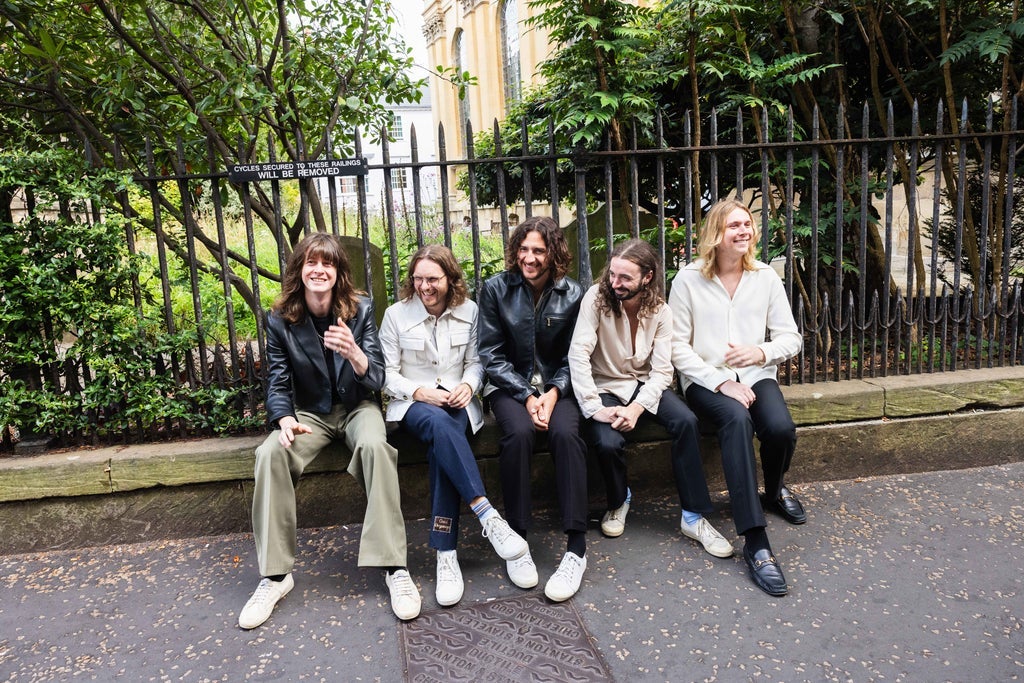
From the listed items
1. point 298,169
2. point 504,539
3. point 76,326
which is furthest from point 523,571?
point 76,326

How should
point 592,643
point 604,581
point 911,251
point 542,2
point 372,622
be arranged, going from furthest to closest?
point 911,251
point 542,2
point 604,581
point 372,622
point 592,643

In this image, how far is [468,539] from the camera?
3789mm

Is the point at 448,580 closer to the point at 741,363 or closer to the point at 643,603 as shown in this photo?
the point at 643,603

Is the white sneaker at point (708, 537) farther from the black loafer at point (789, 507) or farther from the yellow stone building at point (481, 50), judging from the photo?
the yellow stone building at point (481, 50)

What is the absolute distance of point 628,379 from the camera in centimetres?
384

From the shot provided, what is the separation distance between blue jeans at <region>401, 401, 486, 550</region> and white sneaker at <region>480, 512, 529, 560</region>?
138 millimetres

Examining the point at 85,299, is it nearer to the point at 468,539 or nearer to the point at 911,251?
the point at 468,539

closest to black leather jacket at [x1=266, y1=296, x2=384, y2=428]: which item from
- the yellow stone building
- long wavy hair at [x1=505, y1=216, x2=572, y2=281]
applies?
long wavy hair at [x1=505, y1=216, x2=572, y2=281]

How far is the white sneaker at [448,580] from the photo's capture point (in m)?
3.18

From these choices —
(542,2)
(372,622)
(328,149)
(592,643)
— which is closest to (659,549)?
(592,643)

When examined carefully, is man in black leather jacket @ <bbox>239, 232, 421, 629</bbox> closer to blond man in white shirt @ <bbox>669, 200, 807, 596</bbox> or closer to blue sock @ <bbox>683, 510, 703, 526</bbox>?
blue sock @ <bbox>683, 510, 703, 526</bbox>

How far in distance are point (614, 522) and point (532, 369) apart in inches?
35.0

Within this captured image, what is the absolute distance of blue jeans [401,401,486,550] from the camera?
3.37 m

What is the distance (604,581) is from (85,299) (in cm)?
295
